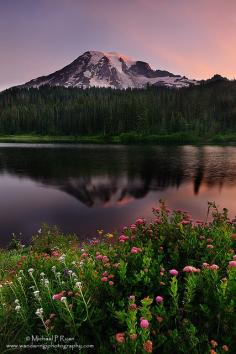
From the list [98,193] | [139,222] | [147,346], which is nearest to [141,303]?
[147,346]

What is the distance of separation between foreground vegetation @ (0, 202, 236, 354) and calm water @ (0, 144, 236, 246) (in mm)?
12675

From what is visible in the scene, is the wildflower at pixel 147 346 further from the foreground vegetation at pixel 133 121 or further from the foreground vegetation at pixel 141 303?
the foreground vegetation at pixel 133 121

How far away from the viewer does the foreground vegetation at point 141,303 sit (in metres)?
4.20

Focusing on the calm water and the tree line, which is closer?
the calm water

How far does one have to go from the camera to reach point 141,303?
518 cm

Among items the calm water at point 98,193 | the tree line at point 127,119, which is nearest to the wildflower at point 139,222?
the calm water at point 98,193

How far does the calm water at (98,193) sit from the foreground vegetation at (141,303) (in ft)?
41.6

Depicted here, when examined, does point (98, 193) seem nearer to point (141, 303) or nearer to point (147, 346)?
point (141, 303)

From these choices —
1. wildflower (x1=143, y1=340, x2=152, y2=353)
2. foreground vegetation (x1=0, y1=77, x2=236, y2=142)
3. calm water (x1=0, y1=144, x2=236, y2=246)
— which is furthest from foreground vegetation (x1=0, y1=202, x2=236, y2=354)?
foreground vegetation (x1=0, y1=77, x2=236, y2=142)

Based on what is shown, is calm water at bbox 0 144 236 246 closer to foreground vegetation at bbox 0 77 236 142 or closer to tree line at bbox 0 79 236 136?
foreground vegetation at bbox 0 77 236 142

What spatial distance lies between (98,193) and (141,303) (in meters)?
27.3

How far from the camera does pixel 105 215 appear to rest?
23672mm

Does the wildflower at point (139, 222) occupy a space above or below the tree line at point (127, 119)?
below

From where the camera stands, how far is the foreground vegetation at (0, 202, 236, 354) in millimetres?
4199
